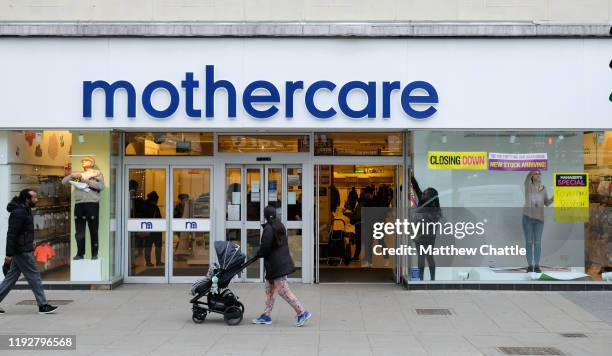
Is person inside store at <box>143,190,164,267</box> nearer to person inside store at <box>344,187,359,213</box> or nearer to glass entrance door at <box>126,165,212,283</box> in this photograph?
glass entrance door at <box>126,165,212,283</box>

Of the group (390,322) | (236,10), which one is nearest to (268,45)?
(236,10)

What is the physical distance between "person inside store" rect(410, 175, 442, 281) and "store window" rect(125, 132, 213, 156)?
414 cm

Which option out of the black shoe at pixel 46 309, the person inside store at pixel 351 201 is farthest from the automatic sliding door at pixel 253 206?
the black shoe at pixel 46 309

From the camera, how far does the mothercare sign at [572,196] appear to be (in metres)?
13.4

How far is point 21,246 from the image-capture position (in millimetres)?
10906

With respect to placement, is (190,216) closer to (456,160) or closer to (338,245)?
(338,245)

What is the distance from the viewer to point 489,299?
12.5 metres

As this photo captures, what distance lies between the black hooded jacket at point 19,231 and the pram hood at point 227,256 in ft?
9.74

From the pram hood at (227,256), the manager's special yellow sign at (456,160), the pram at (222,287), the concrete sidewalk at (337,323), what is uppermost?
the manager's special yellow sign at (456,160)

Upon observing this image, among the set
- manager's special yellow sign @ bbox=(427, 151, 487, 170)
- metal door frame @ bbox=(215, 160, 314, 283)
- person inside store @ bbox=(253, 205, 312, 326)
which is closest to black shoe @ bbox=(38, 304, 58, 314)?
person inside store @ bbox=(253, 205, 312, 326)

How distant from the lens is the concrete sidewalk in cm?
917

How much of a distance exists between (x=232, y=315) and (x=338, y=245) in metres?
5.50

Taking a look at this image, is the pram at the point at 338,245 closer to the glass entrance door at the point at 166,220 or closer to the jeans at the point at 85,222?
the glass entrance door at the point at 166,220

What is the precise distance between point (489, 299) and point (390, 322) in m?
2.63
